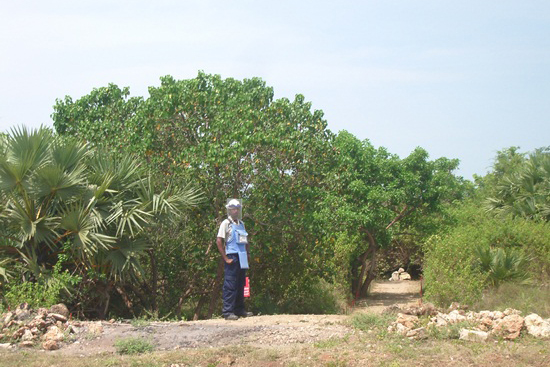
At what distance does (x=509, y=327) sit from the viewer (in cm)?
752

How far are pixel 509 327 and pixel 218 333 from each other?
11.3 feet

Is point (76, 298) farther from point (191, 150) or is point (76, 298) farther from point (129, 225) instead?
point (191, 150)

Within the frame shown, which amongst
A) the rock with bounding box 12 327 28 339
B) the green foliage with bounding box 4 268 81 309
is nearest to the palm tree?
the green foliage with bounding box 4 268 81 309

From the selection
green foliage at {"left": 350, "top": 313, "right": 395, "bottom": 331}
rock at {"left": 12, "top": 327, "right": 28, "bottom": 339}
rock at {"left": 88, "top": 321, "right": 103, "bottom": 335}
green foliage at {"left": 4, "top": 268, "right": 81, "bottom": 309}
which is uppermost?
green foliage at {"left": 4, "top": 268, "right": 81, "bottom": 309}

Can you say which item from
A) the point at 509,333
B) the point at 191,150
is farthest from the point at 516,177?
the point at 509,333

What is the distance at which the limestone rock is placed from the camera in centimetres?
745

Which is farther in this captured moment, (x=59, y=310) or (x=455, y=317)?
(x=59, y=310)

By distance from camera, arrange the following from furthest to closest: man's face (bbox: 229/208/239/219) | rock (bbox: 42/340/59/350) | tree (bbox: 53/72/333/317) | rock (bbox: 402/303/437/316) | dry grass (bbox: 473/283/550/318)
Result: tree (bbox: 53/72/333/317) < dry grass (bbox: 473/283/550/318) < man's face (bbox: 229/208/239/219) < rock (bbox: 402/303/437/316) < rock (bbox: 42/340/59/350)

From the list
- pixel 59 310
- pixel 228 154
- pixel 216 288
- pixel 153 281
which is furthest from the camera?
pixel 216 288

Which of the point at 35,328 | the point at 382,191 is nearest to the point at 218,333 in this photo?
the point at 35,328

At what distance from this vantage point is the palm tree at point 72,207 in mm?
9664

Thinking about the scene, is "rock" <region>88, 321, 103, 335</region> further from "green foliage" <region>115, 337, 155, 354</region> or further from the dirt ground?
"green foliage" <region>115, 337, 155, 354</region>

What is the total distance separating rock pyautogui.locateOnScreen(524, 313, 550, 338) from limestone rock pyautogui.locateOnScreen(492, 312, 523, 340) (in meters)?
0.14

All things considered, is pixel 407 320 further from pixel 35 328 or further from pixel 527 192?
pixel 527 192
